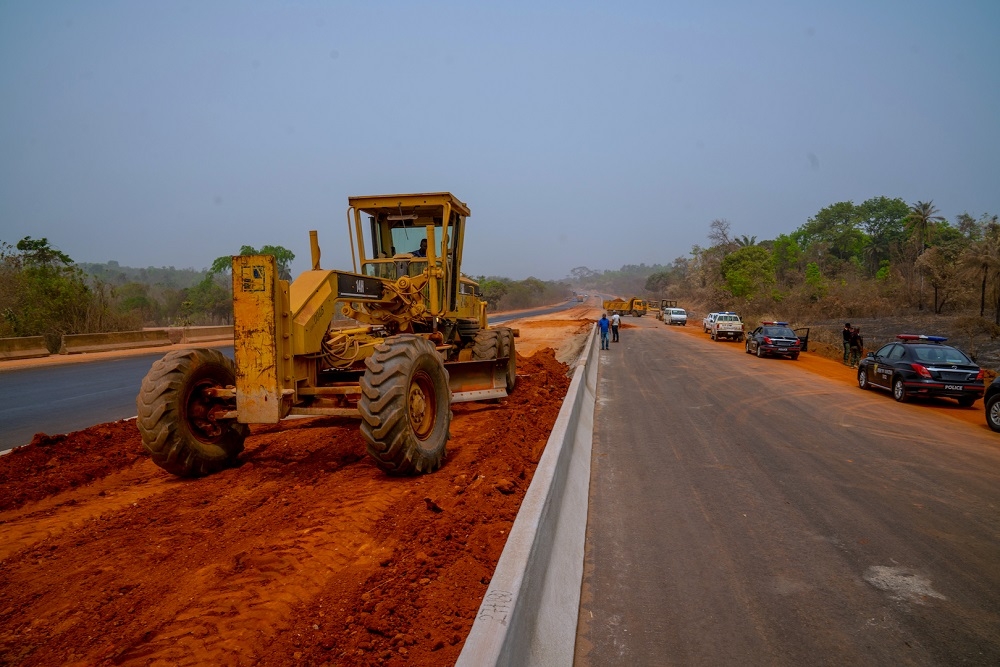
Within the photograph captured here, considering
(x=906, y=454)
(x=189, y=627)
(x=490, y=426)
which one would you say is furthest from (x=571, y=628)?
(x=906, y=454)

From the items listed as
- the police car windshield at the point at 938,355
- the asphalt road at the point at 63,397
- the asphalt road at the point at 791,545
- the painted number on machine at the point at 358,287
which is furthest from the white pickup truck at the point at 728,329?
the painted number on machine at the point at 358,287

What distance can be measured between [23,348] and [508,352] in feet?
84.5

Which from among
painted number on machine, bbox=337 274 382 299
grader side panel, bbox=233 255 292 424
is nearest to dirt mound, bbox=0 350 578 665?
grader side panel, bbox=233 255 292 424

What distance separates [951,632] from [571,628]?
2363 millimetres

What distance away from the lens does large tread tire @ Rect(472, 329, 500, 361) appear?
1047 cm

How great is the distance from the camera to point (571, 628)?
3793mm

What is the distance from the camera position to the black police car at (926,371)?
1345cm

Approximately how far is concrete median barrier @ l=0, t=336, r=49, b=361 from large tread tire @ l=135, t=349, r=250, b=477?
24972 mm

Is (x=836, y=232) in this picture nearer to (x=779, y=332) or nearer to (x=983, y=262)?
(x=983, y=262)

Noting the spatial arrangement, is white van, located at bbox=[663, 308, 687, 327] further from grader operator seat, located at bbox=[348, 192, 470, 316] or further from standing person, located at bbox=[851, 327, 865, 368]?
grader operator seat, located at bbox=[348, 192, 470, 316]

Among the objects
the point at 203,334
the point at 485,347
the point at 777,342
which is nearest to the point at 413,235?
the point at 485,347

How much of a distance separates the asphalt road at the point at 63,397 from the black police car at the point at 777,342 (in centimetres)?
2255

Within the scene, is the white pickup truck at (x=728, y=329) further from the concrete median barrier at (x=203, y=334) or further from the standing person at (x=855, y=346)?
the concrete median barrier at (x=203, y=334)

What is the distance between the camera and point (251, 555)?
450cm
